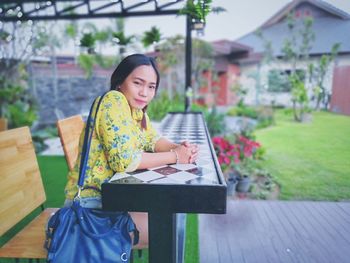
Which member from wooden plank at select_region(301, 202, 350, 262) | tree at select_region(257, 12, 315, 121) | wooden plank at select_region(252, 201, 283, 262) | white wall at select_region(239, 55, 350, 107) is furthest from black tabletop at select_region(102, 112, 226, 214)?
tree at select_region(257, 12, 315, 121)

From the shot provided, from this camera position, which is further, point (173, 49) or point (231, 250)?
point (173, 49)

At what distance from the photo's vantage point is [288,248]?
1950 millimetres

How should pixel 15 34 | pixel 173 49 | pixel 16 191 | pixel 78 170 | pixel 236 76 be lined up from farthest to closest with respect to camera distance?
pixel 236 76 < pixel 173 49 < pixel 15 34 < pixel 16 191 < pixel 78 170

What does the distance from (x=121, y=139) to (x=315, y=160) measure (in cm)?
244

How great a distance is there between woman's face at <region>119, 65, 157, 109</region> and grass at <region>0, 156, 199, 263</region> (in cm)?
112

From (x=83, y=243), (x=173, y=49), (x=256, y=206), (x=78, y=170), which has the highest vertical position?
(x=173, y=49)

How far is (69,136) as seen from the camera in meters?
1.66

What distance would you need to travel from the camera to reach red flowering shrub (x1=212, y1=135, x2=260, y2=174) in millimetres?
3107

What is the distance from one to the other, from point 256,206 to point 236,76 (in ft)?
25.3

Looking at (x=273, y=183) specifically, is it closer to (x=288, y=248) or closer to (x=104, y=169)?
(x=288, y=248)

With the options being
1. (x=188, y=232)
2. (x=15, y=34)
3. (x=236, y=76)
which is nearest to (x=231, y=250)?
(x=188, y=232)

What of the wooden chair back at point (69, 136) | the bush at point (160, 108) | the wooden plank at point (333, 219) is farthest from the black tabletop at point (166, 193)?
the bush at point (160, 108)

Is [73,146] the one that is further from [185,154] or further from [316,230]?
[316,230]

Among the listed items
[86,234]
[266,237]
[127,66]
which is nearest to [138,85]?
[127,66]
